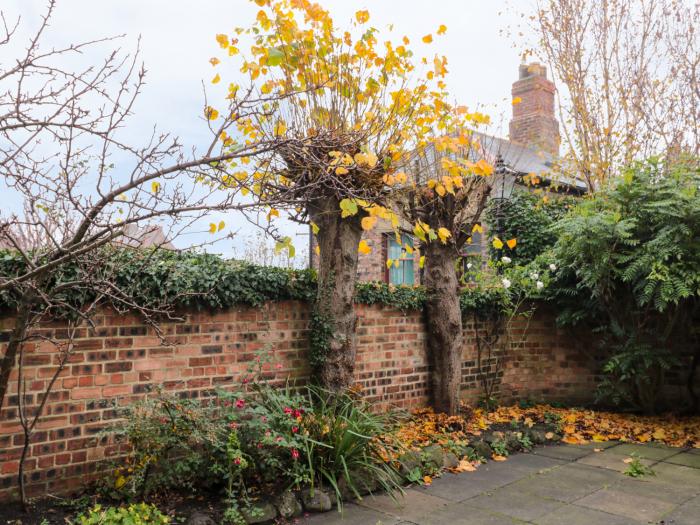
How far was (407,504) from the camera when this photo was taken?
14.2ft

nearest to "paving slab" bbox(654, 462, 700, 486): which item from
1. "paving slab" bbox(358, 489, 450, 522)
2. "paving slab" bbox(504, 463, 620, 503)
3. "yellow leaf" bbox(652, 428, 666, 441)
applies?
"paving slab" bbox(504, 463, 620, 503)

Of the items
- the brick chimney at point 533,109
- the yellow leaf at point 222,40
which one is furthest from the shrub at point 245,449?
the brick chimney at point 533,109

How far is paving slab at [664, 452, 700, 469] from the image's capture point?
553 cm

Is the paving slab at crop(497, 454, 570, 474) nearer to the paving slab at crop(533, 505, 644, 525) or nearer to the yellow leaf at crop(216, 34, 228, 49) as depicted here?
the paving slab at crop(533, 505, 644, 525)

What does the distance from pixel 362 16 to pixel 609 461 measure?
4965mm

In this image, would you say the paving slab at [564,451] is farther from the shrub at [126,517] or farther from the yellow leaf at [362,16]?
the yellow leaf at [362,16]

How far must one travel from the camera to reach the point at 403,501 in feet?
14.4

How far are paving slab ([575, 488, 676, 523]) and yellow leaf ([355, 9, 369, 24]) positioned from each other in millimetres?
4554

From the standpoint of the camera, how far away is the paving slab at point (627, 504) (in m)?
4.14

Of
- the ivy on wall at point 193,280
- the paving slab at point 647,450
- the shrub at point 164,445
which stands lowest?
Result: the paving slab at point 647,450

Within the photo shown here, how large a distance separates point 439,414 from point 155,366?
3.61 metres

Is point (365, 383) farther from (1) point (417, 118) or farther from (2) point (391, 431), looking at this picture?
(1) point (417, 118)

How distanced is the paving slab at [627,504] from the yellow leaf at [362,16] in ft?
14.9

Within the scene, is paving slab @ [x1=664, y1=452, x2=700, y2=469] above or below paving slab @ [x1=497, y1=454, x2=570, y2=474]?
below
